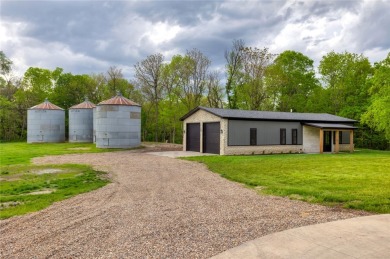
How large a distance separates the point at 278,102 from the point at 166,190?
40550 mm

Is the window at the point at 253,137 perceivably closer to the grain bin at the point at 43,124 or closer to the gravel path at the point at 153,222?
the gravel path at the point at 153,222

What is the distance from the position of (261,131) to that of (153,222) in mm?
20381

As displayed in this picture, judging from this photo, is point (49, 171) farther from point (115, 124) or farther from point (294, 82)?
point (294, 82)

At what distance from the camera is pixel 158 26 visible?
17.4 meters

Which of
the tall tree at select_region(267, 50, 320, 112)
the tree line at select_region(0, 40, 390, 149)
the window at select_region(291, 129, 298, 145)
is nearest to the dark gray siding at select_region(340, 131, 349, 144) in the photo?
the window at select_region(291, 129, 298, 145)

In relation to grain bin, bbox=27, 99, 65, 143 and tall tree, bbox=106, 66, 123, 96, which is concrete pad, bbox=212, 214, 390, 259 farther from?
tall tree, bbox=106, 66, 123, 96

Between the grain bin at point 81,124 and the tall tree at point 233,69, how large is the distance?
20.0m

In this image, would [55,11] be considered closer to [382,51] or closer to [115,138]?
[115,138]

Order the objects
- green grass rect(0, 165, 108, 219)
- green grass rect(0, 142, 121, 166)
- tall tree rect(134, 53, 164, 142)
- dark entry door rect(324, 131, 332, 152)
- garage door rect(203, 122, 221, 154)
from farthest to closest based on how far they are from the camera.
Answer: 1. tall tree rect(134, 53, 164, 142)
2. dark entry door rect(324, 131, 332, 152)
3. garage door rect(203, 122, 221, 154)
4. green grass rect(0, 142, 121, 166)
5. green grass rect(0, 165, 108, 219)

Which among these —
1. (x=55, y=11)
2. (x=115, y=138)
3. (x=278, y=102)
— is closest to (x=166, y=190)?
(x=55, y=11)

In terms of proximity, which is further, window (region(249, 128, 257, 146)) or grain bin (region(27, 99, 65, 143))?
grain bin (region(27, 99, 65, 143))

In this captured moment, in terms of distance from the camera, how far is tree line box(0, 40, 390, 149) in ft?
135

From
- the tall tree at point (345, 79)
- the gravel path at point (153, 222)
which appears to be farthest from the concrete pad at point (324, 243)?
the tall tree at point (345, 79)

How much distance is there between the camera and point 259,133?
1003 inches
